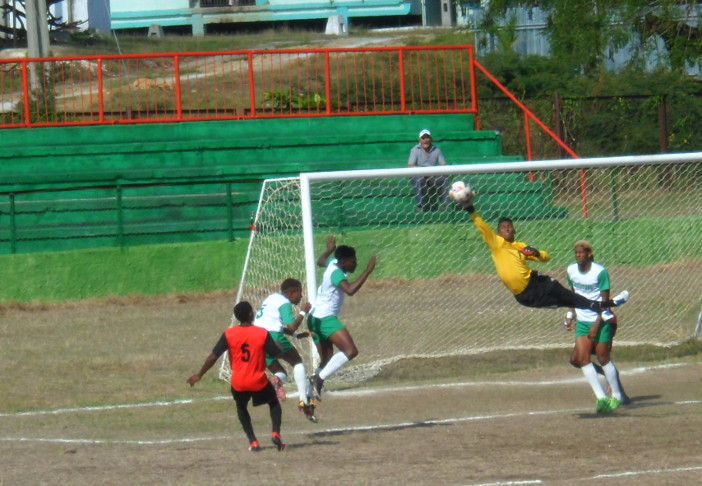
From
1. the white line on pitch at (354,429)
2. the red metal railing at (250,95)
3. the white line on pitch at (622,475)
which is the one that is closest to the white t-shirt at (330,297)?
the white line on pitch at (354,429)

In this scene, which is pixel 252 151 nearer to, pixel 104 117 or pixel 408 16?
pixel 104 117

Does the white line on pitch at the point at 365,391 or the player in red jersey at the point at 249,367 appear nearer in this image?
the player in red jersey at the point at 249,367

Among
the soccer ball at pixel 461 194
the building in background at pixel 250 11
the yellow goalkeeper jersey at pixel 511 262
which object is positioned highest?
the building in background at pixel 250 11

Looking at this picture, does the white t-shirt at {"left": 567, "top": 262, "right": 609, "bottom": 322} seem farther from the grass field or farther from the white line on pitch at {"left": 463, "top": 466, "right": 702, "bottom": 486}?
the white line on pitch at {"left": 463, "top": 466, "right": 702, "bottom": 486}

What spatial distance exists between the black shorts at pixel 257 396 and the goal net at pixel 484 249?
4141mm

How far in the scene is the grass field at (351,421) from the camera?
8.63 m

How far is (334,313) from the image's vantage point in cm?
1180

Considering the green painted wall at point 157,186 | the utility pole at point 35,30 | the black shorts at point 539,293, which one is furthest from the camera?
the utility pole at point 35,30

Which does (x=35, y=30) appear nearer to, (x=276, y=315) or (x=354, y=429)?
(x=276, y=315)

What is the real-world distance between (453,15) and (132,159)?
3122cm

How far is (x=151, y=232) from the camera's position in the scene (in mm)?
20719

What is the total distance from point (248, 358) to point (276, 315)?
160 centimetres

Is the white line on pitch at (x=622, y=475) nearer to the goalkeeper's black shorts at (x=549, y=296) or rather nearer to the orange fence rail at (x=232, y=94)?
the goalkeeper's black shorts at (x=549, y=296)

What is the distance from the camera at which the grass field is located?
340 inches
